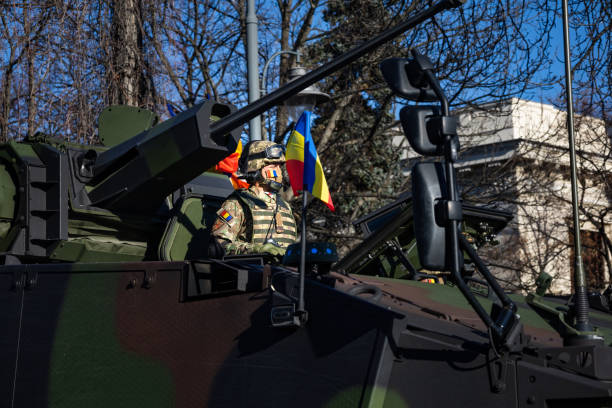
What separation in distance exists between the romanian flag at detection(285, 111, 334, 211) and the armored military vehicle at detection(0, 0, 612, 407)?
0.85 ft

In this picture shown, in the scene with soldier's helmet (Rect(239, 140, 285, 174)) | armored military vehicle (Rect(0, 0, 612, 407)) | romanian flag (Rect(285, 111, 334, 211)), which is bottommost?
armored military vehicle (Rect(0, 0, 612, 407))

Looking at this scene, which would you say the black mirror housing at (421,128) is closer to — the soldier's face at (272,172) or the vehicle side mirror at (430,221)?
the vehicle side mirror at (430,221)

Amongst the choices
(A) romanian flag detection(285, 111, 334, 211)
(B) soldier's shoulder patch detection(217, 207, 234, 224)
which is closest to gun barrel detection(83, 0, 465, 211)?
(A) romanian flag detection(285, 111, 334, 211)

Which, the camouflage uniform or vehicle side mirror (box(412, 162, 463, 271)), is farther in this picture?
the camouflage uniform

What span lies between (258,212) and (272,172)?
45 cm

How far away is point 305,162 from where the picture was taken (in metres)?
3.81

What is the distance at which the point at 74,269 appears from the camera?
4059 mm

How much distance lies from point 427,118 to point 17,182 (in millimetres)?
2741

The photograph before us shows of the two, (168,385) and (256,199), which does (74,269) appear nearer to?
(168,385)

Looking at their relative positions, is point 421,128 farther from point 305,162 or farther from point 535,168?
point 535,168

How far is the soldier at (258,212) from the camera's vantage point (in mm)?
4945

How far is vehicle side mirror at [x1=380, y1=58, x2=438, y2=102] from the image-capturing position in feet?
10.7

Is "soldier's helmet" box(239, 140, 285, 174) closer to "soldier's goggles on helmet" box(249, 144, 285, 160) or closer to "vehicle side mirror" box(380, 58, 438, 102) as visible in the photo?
"soldier's goggles on helmet" box(249, 144, 285, 160)

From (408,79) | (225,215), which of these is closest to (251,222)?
(225,215)
